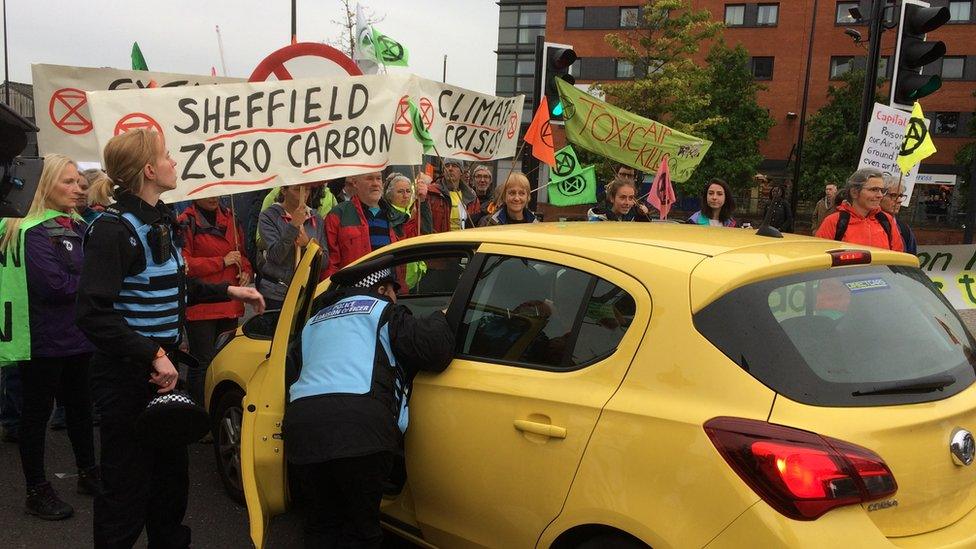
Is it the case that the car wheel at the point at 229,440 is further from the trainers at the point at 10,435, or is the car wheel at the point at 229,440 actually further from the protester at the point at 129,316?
the trainers at the point at 10,435

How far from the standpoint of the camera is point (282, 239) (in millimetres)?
5176

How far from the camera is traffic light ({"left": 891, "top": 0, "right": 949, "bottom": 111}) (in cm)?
663

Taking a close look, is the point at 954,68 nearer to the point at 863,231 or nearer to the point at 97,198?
the point at 863,231

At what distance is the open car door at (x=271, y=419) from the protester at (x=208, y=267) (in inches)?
79.7

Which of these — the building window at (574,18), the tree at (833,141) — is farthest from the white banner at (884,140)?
the building window at (574,18)

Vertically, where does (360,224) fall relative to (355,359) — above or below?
above

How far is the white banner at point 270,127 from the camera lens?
4055 millimetres

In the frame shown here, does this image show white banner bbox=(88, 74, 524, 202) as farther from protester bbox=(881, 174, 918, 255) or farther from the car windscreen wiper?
protester bbox=(881, 174, 918, 255)

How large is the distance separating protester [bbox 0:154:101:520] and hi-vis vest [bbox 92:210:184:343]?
1279mm

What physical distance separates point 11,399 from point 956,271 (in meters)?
7.22

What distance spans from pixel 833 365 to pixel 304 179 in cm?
338

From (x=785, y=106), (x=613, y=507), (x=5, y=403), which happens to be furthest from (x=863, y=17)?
(x=785, y=106)

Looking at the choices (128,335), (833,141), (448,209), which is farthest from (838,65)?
(128,335)

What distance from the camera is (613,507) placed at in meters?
2.29
